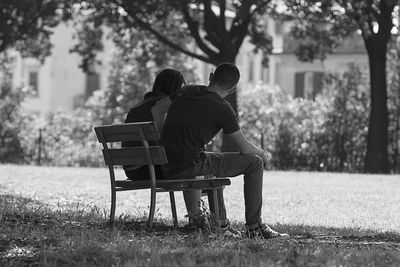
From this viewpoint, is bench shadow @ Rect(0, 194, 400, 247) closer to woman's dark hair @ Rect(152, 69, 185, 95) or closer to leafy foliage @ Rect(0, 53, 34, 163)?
woman's dark hair @ Rect(152, 69, 185, 95)

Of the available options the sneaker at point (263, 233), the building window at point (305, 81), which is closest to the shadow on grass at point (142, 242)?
the sneaker at point (263, 233)

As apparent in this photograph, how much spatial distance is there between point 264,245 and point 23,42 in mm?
26325

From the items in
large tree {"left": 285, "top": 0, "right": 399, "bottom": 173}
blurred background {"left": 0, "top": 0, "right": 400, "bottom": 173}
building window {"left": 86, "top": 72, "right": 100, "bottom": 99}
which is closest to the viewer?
large tree {"left": 285, "top": 0, "right": 399, "bottom": 173}

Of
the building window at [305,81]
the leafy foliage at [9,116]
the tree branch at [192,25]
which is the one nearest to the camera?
the tree branch at [192,25]

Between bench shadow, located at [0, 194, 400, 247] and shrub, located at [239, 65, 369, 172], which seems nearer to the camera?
bench shadow, located at [0, 194, 400, 247]

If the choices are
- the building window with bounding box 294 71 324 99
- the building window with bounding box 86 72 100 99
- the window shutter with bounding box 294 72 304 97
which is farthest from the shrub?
the building window with bounding box 86 72 100 99

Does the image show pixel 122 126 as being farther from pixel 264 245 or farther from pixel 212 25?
pixel 212 25

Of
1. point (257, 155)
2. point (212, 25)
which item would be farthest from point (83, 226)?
point (212, 25)

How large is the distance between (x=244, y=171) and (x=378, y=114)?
19092mm

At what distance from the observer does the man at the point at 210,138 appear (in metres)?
8.30

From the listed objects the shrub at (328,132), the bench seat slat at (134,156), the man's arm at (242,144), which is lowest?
the shrub at (328,132)

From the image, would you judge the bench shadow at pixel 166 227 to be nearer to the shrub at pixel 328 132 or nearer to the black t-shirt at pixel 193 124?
the black t-shirt at pixel 193 124

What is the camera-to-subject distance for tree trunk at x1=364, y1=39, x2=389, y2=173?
26.7 meters

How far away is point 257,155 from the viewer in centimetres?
836
